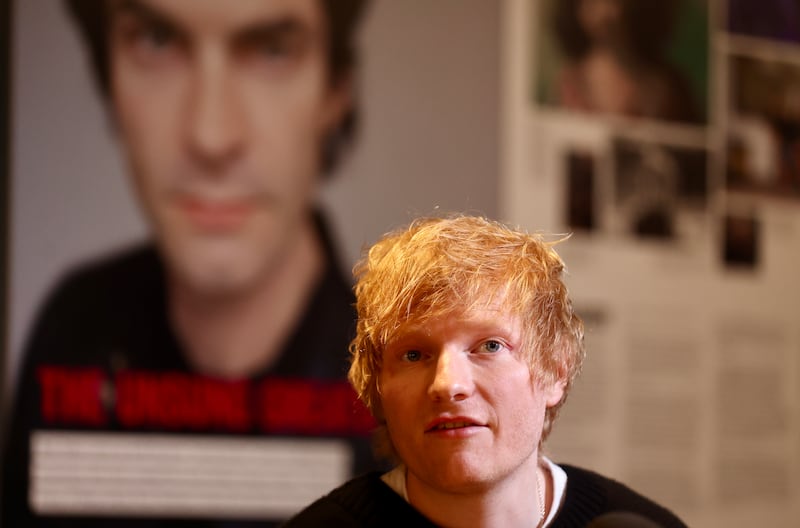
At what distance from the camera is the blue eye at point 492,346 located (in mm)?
1062

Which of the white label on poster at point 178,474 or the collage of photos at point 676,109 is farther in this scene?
the collage of photos at point 676,109

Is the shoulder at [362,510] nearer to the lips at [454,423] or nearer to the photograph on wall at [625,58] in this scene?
the lips at [454,423]

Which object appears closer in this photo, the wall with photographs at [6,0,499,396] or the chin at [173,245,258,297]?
the wall with photographs at [6,0,499,396]

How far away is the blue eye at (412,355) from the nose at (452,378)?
3 centimetres

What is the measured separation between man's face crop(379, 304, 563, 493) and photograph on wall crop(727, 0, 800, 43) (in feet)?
8.27

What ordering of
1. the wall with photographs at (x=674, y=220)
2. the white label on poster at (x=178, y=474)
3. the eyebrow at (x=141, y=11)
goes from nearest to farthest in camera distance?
the white label on poster at (x=178, y=474)
the eyebrow at (x=141, y=11)
the wall with photographs at (x=674, y=220)

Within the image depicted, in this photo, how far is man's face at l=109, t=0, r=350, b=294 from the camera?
257 centimetres

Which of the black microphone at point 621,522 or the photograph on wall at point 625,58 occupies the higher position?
the photograph on wall at point 625,58

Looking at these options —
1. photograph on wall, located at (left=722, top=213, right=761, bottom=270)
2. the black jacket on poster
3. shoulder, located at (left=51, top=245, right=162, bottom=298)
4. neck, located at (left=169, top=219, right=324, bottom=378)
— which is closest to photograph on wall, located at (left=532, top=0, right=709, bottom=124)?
photograph on wall, located at (left=722, top=213, right=761, bottom=270)

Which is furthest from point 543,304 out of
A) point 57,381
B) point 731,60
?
point 731,60

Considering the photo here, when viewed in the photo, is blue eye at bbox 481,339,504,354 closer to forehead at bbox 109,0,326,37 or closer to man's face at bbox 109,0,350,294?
man's face at bbox 109,0,350,294

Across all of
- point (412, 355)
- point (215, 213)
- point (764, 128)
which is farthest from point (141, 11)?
point (764, 128)

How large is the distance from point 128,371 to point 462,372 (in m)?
1.65

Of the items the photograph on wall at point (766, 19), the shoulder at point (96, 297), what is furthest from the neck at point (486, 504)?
the photograph on wall at point (766, 19)
